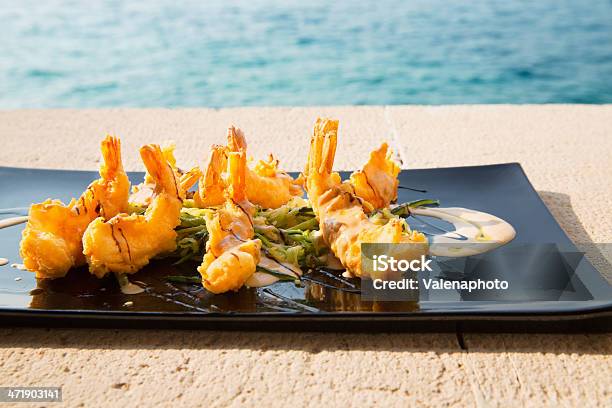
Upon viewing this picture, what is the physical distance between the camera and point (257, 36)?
11.9 meters

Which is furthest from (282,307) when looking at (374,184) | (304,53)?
(304,53)

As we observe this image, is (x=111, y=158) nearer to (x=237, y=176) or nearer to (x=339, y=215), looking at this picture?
(x=237, y=176)

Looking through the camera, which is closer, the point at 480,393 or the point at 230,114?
the point at 480,393

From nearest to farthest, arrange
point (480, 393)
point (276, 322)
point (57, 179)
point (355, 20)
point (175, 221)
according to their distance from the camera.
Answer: point (480, 393)
point (276, 322)
point (175, 221)
point (57, 179)
point (355, 20)

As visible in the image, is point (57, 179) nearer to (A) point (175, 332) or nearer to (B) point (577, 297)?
(A) point (175, 332)

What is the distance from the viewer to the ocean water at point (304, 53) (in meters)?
9.76

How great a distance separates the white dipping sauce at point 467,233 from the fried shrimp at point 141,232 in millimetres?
867

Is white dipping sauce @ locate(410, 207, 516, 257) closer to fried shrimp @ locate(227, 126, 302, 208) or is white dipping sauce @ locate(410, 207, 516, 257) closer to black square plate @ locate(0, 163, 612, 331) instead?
black square plate @ locate(0, 163, 612, 331)

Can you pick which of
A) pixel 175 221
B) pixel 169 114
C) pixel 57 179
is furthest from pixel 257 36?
pixel 175 221

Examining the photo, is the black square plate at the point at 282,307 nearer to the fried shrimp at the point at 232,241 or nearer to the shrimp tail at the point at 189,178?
the fried shrimp at the point at 232,241

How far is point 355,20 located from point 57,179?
10093 millimetres

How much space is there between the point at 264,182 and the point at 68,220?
70 cm

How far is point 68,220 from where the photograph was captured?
2.42 meters

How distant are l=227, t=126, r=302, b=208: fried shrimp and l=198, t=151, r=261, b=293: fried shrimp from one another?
4.1 inches
